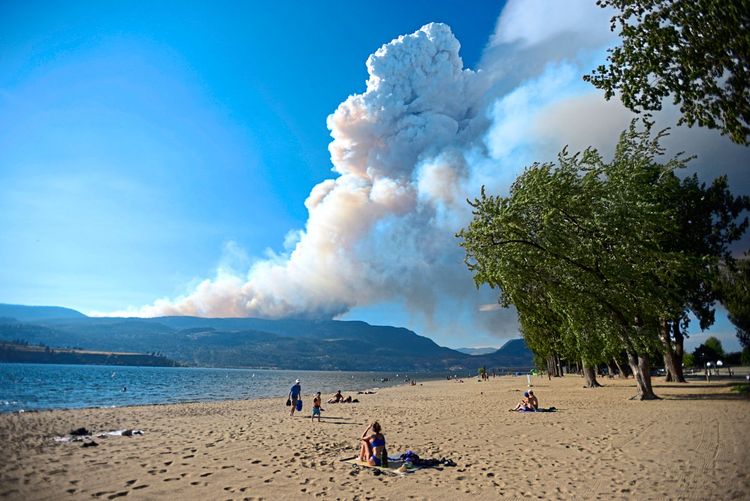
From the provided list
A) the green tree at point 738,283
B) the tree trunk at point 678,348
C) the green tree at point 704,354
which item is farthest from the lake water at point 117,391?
the green tree at point 704,354

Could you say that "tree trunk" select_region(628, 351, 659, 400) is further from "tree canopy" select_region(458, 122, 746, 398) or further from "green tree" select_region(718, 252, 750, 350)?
"green tree" select_region(718, 252, 750, 350)

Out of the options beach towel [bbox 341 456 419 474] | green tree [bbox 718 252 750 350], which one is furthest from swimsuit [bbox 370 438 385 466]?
green tree [bbox 718 252 750 350]

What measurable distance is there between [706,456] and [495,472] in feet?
20.5

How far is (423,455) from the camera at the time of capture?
13773 millimetres

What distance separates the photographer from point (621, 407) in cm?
2483

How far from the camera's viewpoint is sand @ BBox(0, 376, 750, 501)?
980 centimetres

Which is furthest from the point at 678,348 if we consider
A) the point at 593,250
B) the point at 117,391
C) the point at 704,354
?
the point at 117,391

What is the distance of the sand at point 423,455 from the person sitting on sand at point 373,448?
0.53 metres

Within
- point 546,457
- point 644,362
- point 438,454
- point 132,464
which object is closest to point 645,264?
point 644,362

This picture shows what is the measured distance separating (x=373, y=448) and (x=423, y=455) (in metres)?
2.12

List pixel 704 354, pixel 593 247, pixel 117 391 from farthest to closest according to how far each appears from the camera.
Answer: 1. pixel 704 354
2. pixel 117 391
3. pixel 593 247

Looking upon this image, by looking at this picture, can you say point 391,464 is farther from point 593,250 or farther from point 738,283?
point 738,283

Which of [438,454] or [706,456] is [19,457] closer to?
[438,454]

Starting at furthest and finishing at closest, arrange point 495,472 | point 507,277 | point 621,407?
1. point 507,277
2. point 621,407
3. point 495,472
